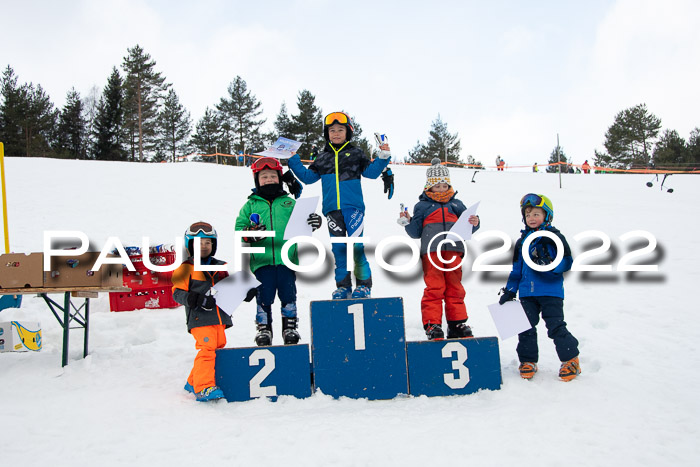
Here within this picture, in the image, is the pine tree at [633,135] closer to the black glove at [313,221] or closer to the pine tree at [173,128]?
the pine tree at [173,128]

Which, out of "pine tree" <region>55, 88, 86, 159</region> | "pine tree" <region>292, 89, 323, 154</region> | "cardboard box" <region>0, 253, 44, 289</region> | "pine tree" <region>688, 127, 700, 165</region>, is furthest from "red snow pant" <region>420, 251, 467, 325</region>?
"pine tree" <region>688, 127, 700, 165</region>

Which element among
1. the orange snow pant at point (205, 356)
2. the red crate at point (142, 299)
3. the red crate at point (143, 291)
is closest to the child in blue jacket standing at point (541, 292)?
the orange snow pant at point (205, 356)

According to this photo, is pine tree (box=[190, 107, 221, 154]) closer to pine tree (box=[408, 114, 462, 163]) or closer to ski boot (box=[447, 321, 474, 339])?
pine tree (box=[408, 114, 462, 163])

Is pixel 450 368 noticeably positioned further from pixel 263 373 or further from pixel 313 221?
pixel 313 221

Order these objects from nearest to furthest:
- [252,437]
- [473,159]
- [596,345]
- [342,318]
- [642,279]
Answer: [252,437], [342,318], [596,345], [642,279], [473,159]

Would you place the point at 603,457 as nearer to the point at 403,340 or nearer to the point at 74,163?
the point at 403,340

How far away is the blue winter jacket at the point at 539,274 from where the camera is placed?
4.20 metres

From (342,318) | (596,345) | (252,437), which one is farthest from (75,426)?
(596,345)

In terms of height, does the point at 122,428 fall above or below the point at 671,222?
below

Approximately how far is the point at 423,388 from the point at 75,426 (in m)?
2.52

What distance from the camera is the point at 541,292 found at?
422 centimetres

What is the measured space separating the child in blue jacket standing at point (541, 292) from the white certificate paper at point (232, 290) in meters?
2.25

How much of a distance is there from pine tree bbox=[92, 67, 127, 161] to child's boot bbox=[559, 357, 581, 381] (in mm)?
40250

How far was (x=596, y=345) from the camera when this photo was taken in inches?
197
